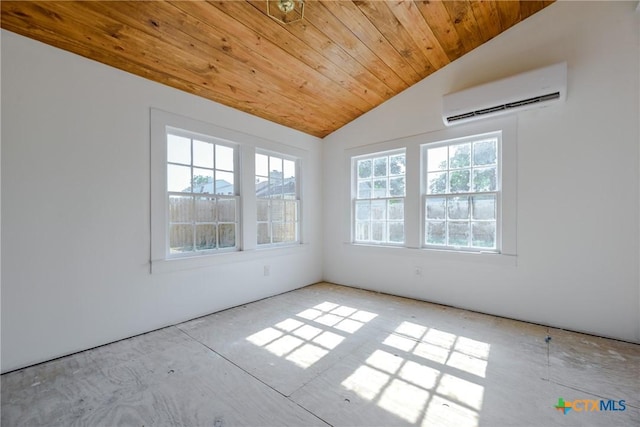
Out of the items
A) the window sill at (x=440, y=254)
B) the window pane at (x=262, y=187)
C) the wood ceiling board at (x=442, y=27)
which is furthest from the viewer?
the window pane at (x=262, y=187)

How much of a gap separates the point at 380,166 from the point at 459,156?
1.06m

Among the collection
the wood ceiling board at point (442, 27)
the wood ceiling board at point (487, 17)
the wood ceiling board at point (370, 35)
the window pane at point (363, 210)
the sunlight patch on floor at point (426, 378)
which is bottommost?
the sunlight patch on floor at point (426, 378)

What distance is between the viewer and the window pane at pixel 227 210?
3.29 m

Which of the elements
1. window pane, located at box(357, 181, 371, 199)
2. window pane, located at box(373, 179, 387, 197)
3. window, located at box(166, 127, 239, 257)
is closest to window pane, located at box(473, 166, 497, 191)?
window pane, located at box(373, 179, 387, 197)

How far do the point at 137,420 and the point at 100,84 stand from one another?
2559mm

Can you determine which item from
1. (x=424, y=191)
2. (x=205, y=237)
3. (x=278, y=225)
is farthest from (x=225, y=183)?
(x=424, y=191)

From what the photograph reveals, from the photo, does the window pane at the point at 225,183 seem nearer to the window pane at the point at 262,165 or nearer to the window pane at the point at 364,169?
the window pane at the point at 262,165

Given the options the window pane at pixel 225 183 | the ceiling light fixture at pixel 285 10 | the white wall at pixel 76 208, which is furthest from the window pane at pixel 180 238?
the ceiling light fixture at pixel 285 10

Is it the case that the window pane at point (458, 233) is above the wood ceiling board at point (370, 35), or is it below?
below

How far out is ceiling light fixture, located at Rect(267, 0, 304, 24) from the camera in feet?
7.03

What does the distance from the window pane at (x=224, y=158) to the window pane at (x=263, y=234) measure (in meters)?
0.87

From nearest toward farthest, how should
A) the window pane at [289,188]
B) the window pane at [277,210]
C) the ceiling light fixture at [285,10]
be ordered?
the ceiling light fixture at [285,10] → the window pane at [277,210] → the window pane at [289,188]

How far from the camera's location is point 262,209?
378cm

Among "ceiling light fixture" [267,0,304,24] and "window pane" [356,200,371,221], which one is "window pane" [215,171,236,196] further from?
"window pane" [356,200,371,221]
